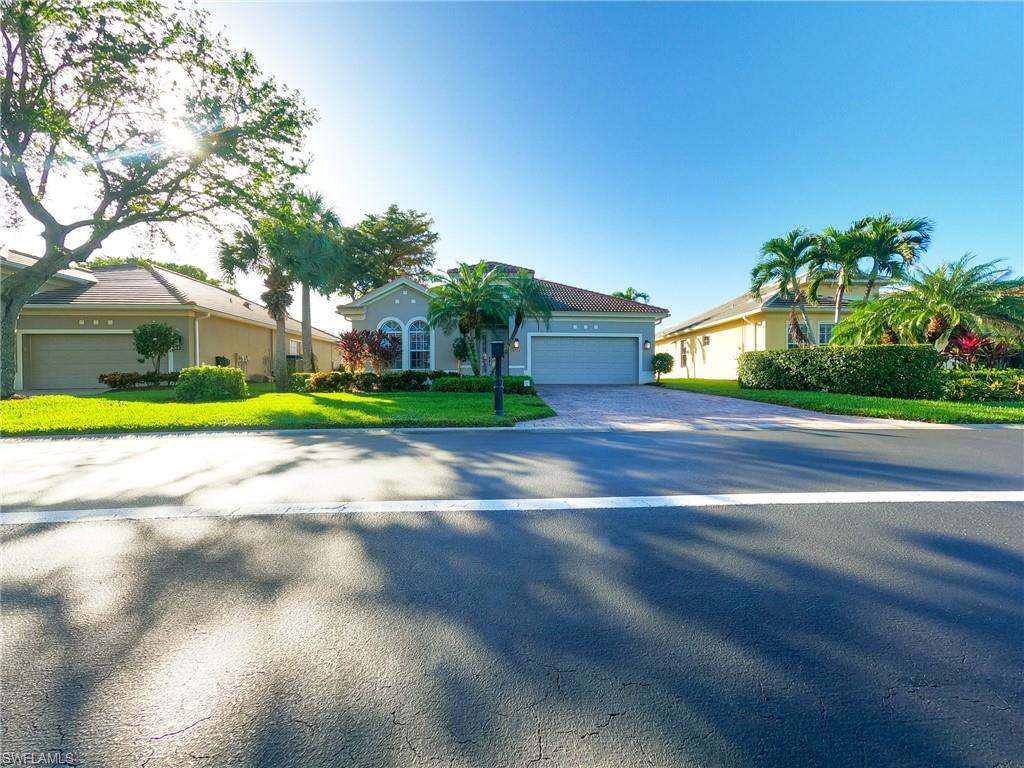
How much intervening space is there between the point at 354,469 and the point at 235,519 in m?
1.75

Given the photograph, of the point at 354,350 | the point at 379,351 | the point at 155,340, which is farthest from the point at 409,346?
the point at 155,340

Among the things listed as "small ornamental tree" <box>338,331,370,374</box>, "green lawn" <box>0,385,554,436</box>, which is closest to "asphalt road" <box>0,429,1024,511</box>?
"green lawn" <box>0,385,554,436</box>

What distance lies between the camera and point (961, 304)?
1360 cm

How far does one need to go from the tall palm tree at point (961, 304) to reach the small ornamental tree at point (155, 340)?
25.8 metres

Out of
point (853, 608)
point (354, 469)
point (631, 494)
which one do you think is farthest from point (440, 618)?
point (354, 469)

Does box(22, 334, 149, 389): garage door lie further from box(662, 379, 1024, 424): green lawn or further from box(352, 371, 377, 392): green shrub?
box(662, 379, 1024, 424): green lawn

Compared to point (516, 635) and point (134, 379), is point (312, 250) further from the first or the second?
point (516, 635)

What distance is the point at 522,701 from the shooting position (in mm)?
1751

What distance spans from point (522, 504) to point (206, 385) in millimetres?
12144

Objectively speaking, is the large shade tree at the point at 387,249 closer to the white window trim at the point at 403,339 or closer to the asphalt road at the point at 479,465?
the white window trim at the point at 403,339

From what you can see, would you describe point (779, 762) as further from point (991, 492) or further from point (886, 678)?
point (991, 492)

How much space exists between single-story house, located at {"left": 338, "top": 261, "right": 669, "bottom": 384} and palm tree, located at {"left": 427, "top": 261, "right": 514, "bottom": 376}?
2.57 m

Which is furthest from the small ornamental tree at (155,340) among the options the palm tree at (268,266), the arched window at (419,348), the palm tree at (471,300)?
the palm tree at (471,300)

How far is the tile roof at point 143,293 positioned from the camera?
17612mm
